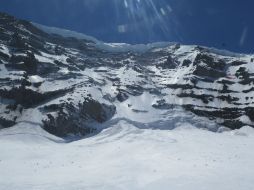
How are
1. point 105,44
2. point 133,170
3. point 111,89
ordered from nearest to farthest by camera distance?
point 133,170, point 111,89, point 105,44

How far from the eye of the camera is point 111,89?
97062mm

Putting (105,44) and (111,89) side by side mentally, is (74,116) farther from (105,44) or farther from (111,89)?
(105,44)

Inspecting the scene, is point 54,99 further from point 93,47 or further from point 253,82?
point 93,47

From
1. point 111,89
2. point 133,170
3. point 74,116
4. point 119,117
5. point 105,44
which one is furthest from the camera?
point 105,44

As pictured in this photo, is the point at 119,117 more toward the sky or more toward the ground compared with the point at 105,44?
more toward the ground

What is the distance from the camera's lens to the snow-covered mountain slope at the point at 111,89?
7669 cm

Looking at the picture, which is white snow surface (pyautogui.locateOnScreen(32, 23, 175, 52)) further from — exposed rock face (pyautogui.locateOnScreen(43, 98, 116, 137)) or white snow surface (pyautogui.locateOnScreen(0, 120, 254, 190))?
white snow surface (pyautogui.locateOnScreen(0, 120, 254, 190))

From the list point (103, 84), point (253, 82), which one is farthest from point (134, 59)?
point (253, 82)

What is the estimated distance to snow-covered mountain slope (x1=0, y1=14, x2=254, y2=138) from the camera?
3019 inches

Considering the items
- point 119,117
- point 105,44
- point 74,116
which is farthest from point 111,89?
point 105,44

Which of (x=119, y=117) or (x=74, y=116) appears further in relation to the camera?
(x=119, y=117)

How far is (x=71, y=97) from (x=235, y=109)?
124 ft

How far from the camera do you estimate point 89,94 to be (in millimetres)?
84750

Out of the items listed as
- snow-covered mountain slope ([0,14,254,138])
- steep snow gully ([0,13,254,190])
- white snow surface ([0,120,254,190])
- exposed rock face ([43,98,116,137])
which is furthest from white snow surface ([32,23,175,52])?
white snow surface ([0,120,254,190])
